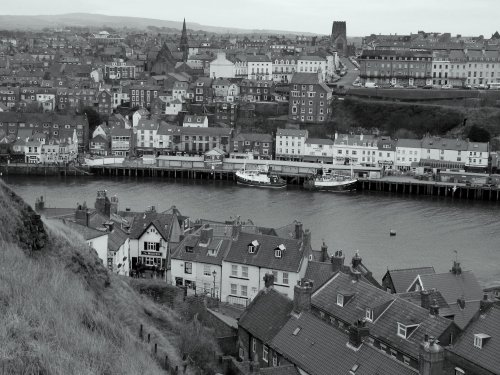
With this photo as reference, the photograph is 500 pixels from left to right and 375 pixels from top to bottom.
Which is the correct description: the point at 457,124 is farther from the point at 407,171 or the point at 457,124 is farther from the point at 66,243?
the point at 66,243

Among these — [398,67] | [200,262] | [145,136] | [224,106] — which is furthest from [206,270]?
[398,67]

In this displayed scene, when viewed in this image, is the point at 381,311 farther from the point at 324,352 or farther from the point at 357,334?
the point at 324,352

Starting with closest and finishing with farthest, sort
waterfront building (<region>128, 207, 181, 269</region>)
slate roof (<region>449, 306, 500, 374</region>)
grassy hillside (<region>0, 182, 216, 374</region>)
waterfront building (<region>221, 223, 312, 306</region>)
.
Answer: grassy hillside (<region>0, 182, 216, 374</region>) → slate roof (<region>449, 306, 500, 374</region>) → waterfront building (<region>221, 223, 312, 306</region>) → waterfront building (<region>128, 207, 181, 269</region>)

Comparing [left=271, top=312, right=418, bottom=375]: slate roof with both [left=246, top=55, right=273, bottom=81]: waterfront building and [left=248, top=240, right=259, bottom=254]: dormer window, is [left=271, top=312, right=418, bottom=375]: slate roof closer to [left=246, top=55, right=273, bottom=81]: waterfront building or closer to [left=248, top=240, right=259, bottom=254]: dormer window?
[left=248, top=240, right=259, bottom=254]: dormer window

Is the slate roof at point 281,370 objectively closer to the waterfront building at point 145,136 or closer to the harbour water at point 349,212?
the harbour water at point 349,212

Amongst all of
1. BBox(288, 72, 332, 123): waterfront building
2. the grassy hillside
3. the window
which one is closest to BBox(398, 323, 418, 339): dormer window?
the grassy hillside

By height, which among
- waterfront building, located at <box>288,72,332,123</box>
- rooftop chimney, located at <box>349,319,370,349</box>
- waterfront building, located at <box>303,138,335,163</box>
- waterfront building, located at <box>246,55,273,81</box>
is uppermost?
waterfront building, located at <box>246,55,273,81</box>
